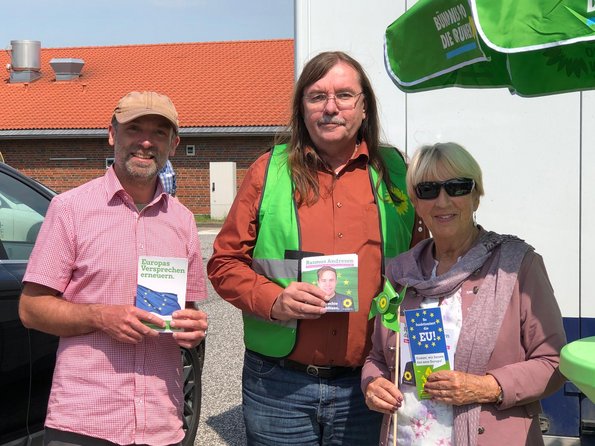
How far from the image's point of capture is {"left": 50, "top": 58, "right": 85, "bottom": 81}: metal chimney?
3022 centimetres

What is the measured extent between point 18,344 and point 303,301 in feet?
5.70

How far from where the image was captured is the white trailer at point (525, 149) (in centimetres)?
365

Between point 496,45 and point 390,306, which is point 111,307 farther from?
point 496,45

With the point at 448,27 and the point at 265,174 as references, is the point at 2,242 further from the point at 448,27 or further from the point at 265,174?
the point at 448,27

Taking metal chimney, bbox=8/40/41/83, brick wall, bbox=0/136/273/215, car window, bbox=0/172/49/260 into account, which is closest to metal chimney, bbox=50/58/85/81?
metal chimney, bbox=8/40/41/83

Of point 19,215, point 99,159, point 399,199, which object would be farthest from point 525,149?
point 99,159

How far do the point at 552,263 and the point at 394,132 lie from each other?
0.94m

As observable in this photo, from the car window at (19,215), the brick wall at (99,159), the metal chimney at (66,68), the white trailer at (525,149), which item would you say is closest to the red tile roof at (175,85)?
the metal chimney at (66,68)

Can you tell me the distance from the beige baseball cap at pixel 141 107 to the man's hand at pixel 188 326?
25.8 inches

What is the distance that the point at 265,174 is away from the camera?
3027 millimetres

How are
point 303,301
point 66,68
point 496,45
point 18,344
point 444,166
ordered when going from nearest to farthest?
1. point 496,45
2. point 444,166
3. point 303,301
4. point 18,344
5. point 66,68

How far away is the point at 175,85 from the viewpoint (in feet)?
96.3

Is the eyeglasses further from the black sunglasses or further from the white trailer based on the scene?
the white trailer

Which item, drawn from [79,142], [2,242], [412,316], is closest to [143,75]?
[79,142]
